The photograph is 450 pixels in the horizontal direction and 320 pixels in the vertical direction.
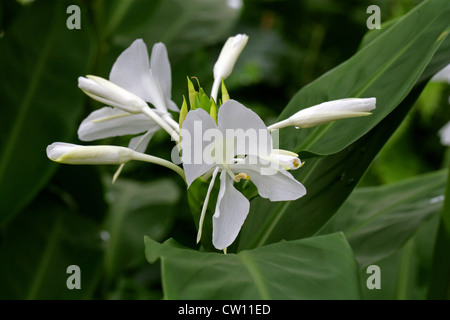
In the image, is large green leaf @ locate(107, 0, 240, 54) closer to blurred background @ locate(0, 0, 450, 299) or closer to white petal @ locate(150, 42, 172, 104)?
blurred background @ locate(0, 0, 450, 299)

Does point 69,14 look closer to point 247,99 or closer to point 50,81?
point 50,81

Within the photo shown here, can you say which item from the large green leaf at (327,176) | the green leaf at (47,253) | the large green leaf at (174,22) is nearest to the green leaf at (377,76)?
the large green leaf at (327,176)

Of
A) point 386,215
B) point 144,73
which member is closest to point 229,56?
point 144,73

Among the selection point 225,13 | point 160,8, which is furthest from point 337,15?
point 160,8

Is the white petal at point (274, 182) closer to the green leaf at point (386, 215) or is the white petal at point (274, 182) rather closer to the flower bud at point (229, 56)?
the flower bud at point (229, 56)

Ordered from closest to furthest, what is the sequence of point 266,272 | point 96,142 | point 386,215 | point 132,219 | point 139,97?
point 266,272 < point 139,97 < point 386,215 < point 96,142 < point 132,219

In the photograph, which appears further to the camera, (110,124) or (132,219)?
(132,219)

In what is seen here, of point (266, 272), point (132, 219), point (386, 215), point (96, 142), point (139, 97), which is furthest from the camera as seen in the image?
point (132, 219)

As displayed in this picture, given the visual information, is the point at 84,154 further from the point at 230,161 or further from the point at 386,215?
the point at 386,215

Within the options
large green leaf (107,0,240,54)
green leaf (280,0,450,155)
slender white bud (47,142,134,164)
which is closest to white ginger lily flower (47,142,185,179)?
slender white bud (47,142,134,164)
